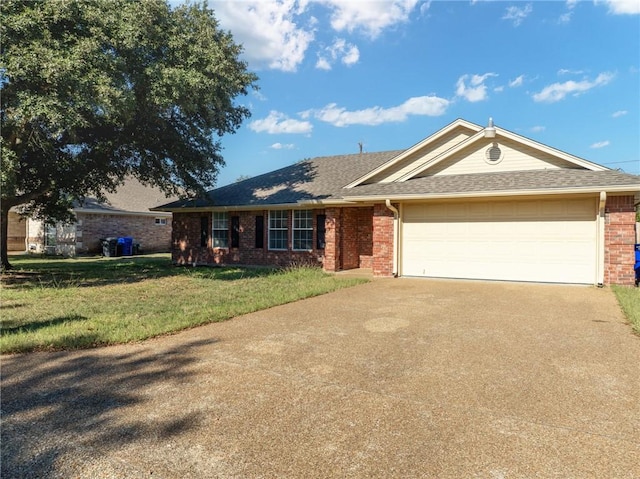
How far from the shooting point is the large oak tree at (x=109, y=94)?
31.1 feet

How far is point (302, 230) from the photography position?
16.9 meters

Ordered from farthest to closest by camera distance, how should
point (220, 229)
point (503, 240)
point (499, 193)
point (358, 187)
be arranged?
point (220, 229)
point (358, 187)
point (503, 240)
point (499, 193)

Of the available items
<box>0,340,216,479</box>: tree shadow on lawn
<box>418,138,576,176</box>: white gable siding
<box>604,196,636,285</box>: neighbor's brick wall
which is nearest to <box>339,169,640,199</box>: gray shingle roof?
<box>418,138,576,176</box>: white gable siding

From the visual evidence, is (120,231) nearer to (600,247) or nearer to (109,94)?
(109,94)

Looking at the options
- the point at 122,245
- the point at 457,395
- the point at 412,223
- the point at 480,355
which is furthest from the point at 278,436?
the point at 122,245

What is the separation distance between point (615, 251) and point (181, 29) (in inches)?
533

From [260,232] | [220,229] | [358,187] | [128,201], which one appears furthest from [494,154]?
[128,201]

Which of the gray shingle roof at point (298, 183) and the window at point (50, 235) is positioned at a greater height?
the gray shingle roof at point (298, 183)

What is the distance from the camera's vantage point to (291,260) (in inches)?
669

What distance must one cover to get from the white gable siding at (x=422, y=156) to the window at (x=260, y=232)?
5312 mm

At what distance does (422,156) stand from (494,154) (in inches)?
94.7

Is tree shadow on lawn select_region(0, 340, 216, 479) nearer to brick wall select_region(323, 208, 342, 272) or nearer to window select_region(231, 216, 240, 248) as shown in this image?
brick wall select_region(323, 208, 342, 272)

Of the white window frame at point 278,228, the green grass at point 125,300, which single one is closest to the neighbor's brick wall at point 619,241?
the green grass at point 125,300

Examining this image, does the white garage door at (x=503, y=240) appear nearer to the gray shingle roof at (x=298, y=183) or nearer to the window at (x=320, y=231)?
the window at (x=320, y=231)
